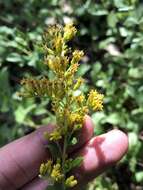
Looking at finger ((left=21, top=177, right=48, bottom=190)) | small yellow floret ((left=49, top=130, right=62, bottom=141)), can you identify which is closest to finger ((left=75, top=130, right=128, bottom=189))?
finger ((left=21, top=177, right=48, bottom=190))

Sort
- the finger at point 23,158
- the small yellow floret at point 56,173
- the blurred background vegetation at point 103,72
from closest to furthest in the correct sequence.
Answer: the small yellow floret at point 56,173 → the finger at point 23,158 → the blurred background vegetation at point 103,72

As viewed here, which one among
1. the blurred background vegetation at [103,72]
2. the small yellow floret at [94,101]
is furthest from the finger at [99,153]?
the blurred background vegetation at [103,72]

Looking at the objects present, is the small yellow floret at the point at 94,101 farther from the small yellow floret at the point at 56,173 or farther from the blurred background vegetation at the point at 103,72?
the blurred background vegetation at the point at 103,72

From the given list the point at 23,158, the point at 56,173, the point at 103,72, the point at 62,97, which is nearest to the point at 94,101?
Answer: the point at 62,97

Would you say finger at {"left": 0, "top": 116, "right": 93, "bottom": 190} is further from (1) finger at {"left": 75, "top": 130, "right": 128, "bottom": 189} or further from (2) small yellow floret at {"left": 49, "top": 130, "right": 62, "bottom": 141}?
(2) small yellow floret at {"left": 49, "top": 130, "right": 62, "bottom": 141}

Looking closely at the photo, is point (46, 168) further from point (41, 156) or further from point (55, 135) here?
point (41, 156)

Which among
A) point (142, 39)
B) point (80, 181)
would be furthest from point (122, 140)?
point (142, 39)

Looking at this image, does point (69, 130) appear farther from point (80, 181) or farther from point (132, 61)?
point (132, 61)
